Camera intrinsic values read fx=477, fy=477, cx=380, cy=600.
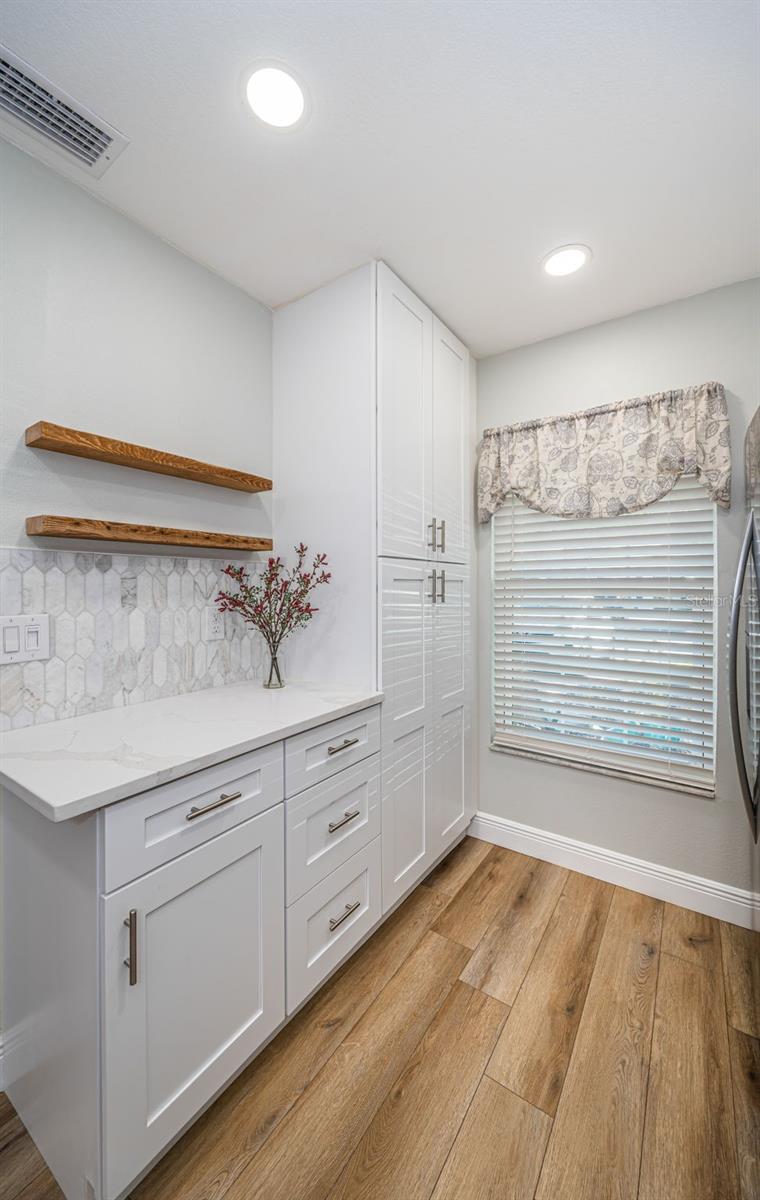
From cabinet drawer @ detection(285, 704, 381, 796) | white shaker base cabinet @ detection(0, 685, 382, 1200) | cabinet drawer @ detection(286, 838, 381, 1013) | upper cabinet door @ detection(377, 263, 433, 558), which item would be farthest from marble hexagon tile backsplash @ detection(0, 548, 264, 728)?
cabinet drawer @ detection(286, 838, 381, 1013)

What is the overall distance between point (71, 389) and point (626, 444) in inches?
82.9

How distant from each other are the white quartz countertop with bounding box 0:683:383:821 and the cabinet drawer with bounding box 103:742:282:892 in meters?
0.04

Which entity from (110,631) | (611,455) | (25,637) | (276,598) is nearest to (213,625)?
(276,598)

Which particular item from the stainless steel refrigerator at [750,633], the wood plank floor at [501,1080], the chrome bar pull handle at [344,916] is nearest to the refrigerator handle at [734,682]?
the stainless steel refrigerator at [750,633]

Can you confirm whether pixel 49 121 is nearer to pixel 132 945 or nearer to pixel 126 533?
pixel 126 533

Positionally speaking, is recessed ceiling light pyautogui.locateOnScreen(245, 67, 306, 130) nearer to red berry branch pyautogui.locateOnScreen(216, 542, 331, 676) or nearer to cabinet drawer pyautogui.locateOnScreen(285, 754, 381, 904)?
red berry branch pyautogui.locateOnScreen(216, 542, 331, 676)

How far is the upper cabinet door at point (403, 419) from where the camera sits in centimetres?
179

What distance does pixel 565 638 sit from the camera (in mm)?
2271

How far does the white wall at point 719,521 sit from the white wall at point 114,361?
128cm

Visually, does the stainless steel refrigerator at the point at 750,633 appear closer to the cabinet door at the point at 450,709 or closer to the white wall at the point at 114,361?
the cabinet door at the point at 450,709

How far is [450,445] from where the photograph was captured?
7.41 feet

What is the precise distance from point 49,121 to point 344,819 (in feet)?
6.96

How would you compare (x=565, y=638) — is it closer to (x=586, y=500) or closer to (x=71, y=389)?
(x=586, y=500)

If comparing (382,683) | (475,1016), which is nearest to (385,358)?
(382,683)
